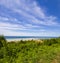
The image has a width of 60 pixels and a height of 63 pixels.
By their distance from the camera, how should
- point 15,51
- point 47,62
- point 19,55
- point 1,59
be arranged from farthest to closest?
point 15,51 → point 19,55 → point 1,59 → point 47,62

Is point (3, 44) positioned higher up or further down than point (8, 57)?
higher up

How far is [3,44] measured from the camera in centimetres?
1313

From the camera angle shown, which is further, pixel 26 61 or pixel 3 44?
pixel 3 44

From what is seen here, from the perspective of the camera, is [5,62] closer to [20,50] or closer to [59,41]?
[20,50]

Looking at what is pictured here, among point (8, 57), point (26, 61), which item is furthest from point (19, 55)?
point (26, 61)

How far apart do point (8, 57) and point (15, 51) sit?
1.31 metres

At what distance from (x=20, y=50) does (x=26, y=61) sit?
2.91 metres

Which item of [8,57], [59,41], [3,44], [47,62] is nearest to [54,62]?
[47,62]

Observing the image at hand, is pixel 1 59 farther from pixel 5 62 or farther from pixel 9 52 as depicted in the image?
pixel 9 52

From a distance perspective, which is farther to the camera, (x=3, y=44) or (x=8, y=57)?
(x=3, y=44)

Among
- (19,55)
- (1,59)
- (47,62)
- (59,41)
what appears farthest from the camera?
(59,41)

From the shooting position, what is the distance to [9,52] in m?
11.6

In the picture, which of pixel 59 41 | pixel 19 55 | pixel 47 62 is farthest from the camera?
pixel 59 41

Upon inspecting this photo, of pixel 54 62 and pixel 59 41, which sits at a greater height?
pixel 59 41
